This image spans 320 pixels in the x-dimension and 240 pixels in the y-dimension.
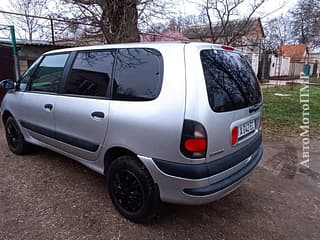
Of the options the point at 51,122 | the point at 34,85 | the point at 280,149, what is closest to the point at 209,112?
the point at 51,122

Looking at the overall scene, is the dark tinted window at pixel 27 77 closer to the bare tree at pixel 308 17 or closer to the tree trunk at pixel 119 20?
the tree trunk at pixel 119 20

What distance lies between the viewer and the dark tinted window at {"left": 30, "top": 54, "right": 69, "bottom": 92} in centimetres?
324

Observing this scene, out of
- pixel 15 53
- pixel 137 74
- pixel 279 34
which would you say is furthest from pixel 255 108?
pixel 279 34

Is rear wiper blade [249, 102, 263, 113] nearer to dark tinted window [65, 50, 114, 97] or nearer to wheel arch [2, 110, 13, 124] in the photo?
dark tinted window [65, 50, 114, 97]

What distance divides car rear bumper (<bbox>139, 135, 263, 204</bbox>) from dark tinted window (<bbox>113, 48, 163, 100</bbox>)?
56 cm

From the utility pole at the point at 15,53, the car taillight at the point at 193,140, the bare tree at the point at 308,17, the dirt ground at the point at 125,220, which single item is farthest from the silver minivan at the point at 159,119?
the bare tree at the point at 308,17

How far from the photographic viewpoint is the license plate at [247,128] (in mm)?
2419

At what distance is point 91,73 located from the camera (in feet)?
9.25

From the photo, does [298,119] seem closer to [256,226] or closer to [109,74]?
[256,226]

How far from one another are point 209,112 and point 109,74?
43.0 inches

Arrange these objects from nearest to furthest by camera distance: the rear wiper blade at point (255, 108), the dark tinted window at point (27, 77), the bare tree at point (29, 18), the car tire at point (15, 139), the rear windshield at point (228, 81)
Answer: the rear windshield at point (228, 81), the rear wiper blade at point (255, 108), the dark tinted window at point (27, 77), the car tire at point (15, 139), the bare tree at point (29, 18)

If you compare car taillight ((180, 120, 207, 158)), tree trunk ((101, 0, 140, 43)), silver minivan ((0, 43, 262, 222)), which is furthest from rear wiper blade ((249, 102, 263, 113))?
tree trunk ((101, 0, 140, 43))

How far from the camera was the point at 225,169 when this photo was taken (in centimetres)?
229

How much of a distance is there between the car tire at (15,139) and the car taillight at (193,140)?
2964 millimetres
